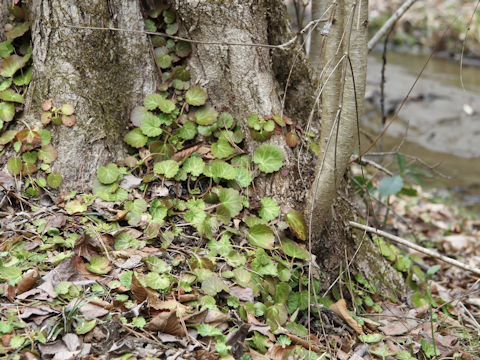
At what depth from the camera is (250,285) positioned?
1943 mm

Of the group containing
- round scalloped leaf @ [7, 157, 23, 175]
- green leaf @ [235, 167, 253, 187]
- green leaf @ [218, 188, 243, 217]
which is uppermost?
round scalloped leaf @ [7, 157, 23, 175]

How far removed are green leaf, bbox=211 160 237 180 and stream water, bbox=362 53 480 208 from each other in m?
3.95

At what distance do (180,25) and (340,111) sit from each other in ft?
3.28

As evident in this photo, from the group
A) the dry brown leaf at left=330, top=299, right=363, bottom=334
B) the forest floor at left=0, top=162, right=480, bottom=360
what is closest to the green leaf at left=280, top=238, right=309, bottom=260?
the forest floor at left=0, top=162, right=480, bottom=360

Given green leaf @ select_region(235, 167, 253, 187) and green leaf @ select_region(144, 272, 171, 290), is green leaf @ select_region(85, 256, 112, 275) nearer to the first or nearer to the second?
green leaf @ select_region(144, 272, 171, 290)

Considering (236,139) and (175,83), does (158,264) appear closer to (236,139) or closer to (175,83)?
(236,139)

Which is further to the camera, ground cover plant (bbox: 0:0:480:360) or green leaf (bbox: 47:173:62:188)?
green leaf (bbox: 47:173:62:188)

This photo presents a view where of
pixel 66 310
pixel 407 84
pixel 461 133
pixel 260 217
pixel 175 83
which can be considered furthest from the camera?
pixel 407 84

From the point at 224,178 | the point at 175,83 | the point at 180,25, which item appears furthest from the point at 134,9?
the point at 224,178

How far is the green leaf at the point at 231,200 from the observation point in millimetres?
2162

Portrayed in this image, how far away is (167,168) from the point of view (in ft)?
7.20

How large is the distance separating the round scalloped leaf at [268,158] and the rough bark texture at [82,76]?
0.70m

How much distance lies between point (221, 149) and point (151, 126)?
1.22ft

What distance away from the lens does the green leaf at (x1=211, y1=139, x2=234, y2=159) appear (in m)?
2.28
